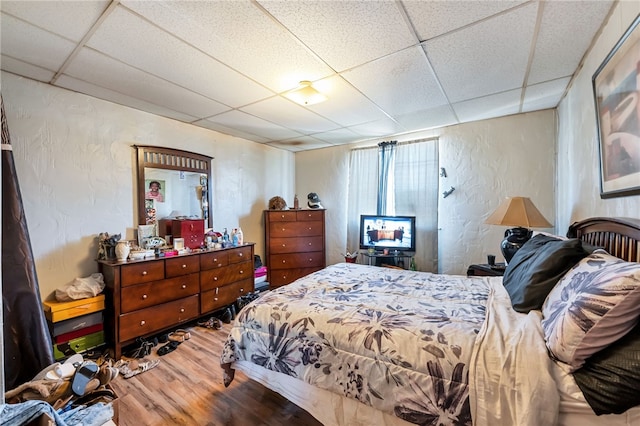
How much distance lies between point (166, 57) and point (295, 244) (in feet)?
9.46

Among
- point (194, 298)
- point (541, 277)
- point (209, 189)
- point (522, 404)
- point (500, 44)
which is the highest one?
point (500, 44)

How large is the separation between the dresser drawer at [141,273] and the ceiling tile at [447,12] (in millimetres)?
2832

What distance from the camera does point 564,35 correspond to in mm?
1670

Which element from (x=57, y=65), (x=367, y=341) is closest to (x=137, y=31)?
(x=57, y=65)

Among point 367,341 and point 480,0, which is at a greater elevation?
point 480,0

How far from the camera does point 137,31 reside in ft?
5.25

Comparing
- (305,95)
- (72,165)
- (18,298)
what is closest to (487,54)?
(305,95)

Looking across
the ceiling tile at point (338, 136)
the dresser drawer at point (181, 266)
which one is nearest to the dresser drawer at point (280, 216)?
the ceiling tile at point (338, 136)

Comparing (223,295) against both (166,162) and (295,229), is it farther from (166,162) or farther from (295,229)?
(166,162)

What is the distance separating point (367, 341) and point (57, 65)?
2849 millimetres

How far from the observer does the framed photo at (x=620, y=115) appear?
4.15ft

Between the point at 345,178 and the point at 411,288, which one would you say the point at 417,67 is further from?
the point at 345,178

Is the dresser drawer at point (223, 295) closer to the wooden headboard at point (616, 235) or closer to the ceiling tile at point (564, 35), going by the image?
the wooden headboard at point (616, 235)

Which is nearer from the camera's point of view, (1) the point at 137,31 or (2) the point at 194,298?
(1) the point at 137,31
